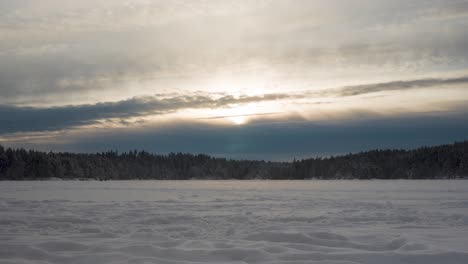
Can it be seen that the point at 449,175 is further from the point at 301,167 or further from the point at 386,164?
the point at 301,167

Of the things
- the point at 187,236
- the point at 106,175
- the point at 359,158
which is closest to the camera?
Result: the point at 187,236

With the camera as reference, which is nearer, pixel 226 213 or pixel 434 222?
pixel 434 222

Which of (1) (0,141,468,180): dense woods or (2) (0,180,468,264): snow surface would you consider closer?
(2) (0,180,468,264): snow surface

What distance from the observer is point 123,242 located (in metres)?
11.0

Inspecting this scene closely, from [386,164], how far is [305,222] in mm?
177130

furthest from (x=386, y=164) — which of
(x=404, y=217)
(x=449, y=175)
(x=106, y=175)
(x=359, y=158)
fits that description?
(x=404, y=217)

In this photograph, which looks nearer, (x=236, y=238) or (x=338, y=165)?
(x=236, y=238)

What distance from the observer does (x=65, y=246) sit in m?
10.4

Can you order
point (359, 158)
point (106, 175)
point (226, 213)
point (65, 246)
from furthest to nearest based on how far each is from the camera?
point (359, 158) < point (106, 175) < point (226, 213) < point (65, 246)

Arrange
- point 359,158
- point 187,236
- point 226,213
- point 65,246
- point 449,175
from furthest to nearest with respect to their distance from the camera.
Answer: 1. point 359,158
2. point 449,175
3. point 226,213
4. point 187,236
5. point 65,246

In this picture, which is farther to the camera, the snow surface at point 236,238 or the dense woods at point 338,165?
the dense woods at point 338,165

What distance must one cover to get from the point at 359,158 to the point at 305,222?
18725 cm

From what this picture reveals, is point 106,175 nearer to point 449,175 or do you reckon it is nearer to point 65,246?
point 449,175

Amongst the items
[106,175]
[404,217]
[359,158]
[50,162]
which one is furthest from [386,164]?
[404,217]
